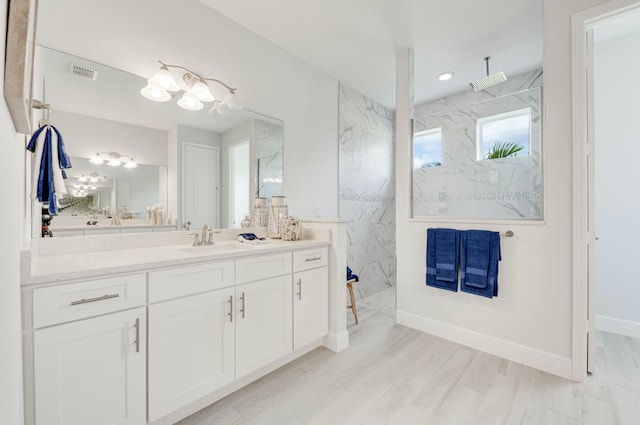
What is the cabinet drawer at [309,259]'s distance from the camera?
2037 millimetres

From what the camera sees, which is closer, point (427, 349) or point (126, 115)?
point (126, 115)

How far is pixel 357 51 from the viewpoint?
2812 millimetres

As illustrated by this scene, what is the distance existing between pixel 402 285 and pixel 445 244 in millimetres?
650

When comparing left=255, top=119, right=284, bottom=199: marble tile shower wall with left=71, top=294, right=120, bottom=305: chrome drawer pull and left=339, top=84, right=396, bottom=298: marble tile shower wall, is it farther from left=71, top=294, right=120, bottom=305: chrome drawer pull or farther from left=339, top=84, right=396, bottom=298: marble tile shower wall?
left=71, top=294, right=120, bottom=305: chrome drawer pull

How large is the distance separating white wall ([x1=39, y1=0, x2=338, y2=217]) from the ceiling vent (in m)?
0.08

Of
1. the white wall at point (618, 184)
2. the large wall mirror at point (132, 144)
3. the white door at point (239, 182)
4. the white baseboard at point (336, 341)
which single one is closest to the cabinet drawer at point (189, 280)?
the large wall mirror at point (132, 144)

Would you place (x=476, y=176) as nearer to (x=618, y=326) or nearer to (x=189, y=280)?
(x=618, y=326)

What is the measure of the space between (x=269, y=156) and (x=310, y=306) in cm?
143

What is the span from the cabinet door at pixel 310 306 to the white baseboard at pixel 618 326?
2601 millimetres

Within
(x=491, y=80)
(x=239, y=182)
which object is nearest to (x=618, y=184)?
(x=491, y=80)

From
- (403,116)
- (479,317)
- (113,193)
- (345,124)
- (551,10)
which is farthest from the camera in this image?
(345,124)

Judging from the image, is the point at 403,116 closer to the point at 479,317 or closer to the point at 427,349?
the point at 479,317

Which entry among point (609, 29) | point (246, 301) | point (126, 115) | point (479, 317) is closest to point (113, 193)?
point (126, 115)

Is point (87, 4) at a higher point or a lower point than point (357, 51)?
lower
